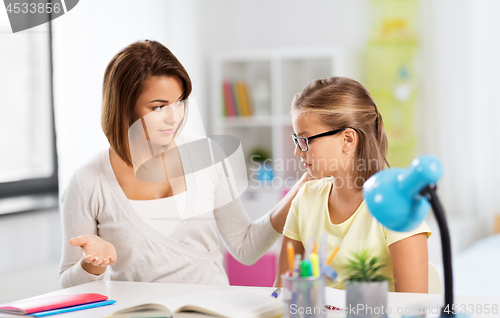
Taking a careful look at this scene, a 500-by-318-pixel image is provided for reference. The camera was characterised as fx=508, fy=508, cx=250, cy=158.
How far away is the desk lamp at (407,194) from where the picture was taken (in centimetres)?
69

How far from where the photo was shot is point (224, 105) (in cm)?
315

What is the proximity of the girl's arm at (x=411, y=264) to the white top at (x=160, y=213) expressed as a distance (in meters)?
0.59

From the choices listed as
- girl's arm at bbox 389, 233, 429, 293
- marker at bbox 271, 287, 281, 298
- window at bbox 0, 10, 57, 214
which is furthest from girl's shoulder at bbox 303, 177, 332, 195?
window at bbox 0, 10, 57, 214

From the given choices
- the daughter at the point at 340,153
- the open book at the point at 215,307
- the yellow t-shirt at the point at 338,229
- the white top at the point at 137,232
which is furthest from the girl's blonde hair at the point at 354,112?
the open book at the point at 215,307

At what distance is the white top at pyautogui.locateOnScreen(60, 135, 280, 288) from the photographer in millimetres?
1341

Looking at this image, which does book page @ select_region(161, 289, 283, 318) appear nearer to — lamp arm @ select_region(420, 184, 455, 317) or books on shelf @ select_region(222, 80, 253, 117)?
lamp arm @ select_region(420, 184, 455, 317)

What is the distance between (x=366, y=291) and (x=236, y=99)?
2425mm

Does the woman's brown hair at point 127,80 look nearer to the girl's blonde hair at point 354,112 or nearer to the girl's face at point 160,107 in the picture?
the girl's face at point 160,107

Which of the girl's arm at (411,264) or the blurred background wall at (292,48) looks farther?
the blurred background wall at (292,48)

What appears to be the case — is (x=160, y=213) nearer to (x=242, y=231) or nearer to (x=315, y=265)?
(x=242, y=231)

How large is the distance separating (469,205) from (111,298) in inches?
94.6

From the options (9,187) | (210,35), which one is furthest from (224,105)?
(9,187)

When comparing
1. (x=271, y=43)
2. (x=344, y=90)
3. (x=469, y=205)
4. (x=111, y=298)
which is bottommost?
(x=469, y=205)

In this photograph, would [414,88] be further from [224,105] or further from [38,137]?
[38,137]
